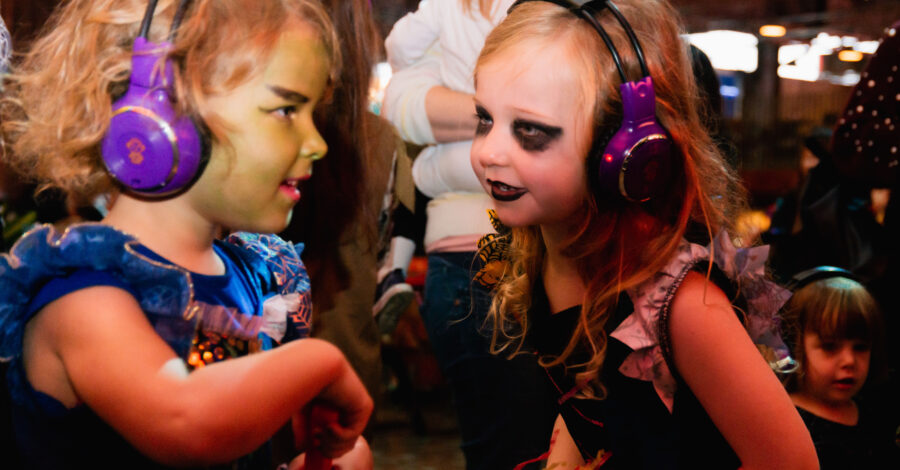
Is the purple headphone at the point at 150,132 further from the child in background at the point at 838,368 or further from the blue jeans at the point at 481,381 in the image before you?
the child in background at the point at 838,368

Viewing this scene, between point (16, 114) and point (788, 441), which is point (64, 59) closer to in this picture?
point (16, 114)

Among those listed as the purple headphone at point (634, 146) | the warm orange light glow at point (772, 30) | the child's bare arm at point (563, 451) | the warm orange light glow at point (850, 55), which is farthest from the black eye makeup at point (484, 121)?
the warm orange light glow at point (850, 55)

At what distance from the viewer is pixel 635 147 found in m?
1.03

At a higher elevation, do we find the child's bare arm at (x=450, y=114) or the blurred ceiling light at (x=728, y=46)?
the child's bare arm at (x=450, y=114)

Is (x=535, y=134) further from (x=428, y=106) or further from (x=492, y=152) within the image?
(x=428, y=106)

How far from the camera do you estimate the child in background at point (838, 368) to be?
6.84 ft

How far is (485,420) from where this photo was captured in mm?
1554

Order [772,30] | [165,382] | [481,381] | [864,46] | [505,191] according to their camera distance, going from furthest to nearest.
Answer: [772,30] → [864,46] → [481,381] → [505,191] → [165,382]

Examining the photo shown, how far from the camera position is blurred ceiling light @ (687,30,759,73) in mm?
8914

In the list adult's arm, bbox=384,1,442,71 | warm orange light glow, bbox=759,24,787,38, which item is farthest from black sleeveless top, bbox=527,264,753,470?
warm orange light glow, bbox=759,24,787,38

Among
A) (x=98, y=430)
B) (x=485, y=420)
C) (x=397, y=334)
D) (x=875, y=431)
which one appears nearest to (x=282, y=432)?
(x=485, y=420)

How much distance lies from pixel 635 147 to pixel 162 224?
577mm

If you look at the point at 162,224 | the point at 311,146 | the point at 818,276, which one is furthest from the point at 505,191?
the point at 818,276

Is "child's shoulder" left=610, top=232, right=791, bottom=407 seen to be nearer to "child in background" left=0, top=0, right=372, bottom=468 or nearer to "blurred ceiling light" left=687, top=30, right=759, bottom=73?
"child in background" left=0, top=0, right=372, bottom=468
